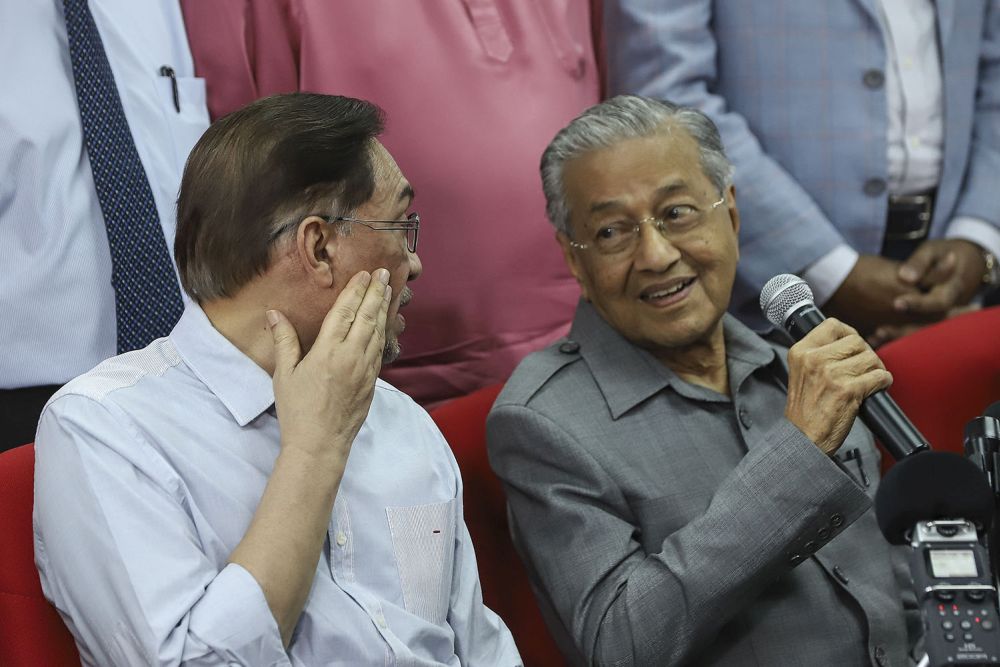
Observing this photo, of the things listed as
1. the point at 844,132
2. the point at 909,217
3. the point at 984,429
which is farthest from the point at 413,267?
the point at 909,217

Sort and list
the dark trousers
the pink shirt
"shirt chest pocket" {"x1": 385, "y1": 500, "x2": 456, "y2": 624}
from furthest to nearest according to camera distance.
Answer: the pink shirt < the dark trousers < "shirt chest pocket" {"x1": 385, "y1": 500, "x2": 456, "y2": 624}

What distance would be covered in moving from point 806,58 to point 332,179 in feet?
4.89

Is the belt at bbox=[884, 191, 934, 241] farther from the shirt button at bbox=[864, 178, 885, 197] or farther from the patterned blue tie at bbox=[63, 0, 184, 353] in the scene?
the patterned blue tie at bbox=[63, 0, 184, 353]

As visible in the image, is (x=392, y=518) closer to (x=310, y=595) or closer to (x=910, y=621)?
(x=310, y=595)

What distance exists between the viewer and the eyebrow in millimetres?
2252

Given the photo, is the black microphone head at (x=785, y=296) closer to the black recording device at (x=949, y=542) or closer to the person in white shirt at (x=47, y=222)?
Result: the black recording device at (x=949, y=542)

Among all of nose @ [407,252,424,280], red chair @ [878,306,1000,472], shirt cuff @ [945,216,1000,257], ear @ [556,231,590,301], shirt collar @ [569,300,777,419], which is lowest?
red chair @ [878,306,1000,472]

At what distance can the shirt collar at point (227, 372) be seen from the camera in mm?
1769

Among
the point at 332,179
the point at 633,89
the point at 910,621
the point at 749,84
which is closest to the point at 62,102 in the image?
the point at 332,179

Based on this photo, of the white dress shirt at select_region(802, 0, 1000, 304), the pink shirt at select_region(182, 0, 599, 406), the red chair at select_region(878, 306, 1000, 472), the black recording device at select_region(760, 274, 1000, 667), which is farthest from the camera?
the white dress shirt at select_region(802, 0, 1000, 304)

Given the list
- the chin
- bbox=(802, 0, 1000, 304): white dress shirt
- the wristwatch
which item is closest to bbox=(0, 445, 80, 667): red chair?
the chin

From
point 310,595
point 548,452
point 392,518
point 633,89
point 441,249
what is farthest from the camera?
point 633,89

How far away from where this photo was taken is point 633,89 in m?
2.88

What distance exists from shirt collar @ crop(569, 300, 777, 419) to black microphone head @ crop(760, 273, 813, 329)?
323 millimetres
